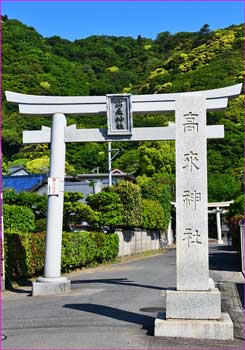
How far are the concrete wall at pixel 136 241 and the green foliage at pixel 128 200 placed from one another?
0.79 meters

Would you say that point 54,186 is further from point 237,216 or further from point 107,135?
point 237,216

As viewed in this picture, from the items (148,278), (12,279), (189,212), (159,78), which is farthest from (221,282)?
(159,78)

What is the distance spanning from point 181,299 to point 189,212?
1.29 meters

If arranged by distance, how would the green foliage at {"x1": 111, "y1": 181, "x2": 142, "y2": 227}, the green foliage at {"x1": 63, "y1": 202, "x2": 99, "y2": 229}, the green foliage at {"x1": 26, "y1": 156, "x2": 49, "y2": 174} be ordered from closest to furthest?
the green foliage at {"x1": 63, "y1": 202, "x2": 99, "y2": 229} < the green foliage at {"x1": 111, "y1": 181, "x2": 142, "y2": 227} < the green foliage at {"x1": 26, "y1": 156, "x2": 49, "y2": 174}

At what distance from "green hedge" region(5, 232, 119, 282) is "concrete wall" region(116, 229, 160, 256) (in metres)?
2.20

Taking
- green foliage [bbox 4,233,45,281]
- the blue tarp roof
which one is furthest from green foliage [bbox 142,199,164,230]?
green foliage [bbox 4,233,45,281]

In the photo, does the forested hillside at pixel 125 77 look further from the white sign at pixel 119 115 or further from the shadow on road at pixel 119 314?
the shadow on road at pixel 119 314

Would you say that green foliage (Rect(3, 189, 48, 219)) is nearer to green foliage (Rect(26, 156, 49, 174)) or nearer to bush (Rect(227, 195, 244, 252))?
bush (Rect(227, 195, 244, 252))

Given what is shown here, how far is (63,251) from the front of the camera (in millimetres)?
16500

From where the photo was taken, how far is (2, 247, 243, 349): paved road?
6.16 metres

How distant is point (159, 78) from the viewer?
3049 inches

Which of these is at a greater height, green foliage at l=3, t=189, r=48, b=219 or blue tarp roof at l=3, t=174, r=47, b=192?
blue tarp roof at l=3, t=174, r=47, b=192

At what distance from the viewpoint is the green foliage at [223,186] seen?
49688 mm

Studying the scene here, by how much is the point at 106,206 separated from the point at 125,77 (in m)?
61.0
